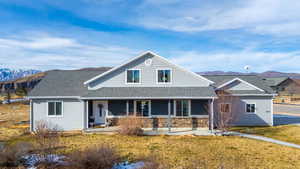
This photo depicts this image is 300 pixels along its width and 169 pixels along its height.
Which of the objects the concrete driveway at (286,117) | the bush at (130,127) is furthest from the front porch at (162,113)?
the concrete driveway at (286,117)

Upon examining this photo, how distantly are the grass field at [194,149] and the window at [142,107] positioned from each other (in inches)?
126

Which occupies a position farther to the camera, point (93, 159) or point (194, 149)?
point (194, 149)

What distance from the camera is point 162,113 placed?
18.1 metres

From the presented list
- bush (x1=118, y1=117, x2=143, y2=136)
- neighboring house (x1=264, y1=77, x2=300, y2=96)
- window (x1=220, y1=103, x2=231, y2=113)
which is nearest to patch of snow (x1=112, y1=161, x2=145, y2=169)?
bush (x1=118, y1=117, x2=143, y2=136)

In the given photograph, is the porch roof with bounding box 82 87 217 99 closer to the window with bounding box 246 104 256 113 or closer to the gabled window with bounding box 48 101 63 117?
the gabled window with bounding box 48 101 63 117

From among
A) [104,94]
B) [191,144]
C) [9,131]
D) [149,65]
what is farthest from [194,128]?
[9,131]

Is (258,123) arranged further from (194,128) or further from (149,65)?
(149,65)

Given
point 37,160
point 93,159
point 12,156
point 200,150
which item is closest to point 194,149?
point 200,150

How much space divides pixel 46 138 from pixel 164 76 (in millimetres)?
10359

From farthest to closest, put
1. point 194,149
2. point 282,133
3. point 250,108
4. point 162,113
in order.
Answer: point 250,108
point 162,113
point 282,133
point 194,149

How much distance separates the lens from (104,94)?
17219 mm

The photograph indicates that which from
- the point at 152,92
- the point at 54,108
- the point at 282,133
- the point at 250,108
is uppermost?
the point at 152,92

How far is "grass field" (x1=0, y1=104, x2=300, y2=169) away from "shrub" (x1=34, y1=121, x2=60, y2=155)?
0.63 meters

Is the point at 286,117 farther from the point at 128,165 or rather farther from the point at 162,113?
the point at 128,165
